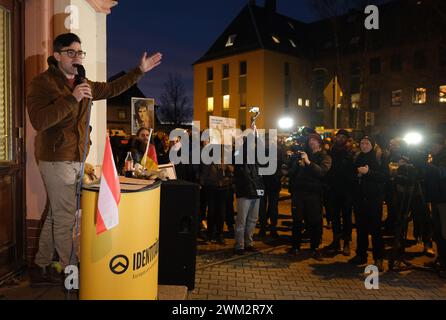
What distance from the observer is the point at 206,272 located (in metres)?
5.66

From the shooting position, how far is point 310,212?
661 centimetres

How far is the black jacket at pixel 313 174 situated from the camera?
649 centimetres

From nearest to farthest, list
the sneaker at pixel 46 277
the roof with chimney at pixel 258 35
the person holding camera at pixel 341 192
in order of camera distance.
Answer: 1. the sneaker at pixel 46 277
2. the person holding camera at pixel 341 192
3. the roof with chimney at pixel 258 35

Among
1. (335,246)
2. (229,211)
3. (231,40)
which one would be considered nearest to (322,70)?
(231,40)

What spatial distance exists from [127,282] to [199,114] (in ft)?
139

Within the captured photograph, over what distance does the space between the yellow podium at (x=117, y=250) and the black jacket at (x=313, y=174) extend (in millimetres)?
3920

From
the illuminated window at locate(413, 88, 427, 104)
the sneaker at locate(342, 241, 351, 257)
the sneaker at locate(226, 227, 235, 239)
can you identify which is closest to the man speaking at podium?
the sneaker at locate(226, 227, 235, 239)

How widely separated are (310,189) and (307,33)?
41743mm

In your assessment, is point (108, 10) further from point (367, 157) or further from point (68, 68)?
point (367, 157)

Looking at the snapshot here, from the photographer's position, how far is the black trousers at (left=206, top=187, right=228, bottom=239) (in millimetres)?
7598

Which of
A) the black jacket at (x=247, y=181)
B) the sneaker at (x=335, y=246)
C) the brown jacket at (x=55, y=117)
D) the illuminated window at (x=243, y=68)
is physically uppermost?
the illuminated window at (x=243, y=68)

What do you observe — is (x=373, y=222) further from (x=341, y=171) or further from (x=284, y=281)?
(x=284, y=281)

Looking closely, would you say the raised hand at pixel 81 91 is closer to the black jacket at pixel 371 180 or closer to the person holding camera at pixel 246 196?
the person holding camera at pixel 246 196

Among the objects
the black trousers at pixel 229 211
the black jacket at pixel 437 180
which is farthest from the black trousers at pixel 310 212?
the black trousers at pixel 229 211
